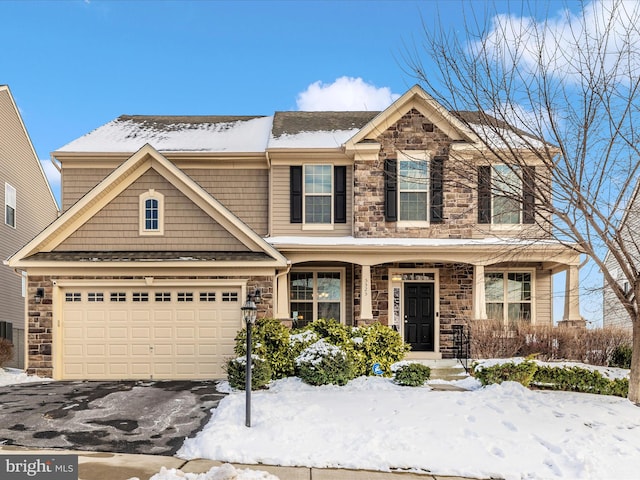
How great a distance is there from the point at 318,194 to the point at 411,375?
6703 millimetres

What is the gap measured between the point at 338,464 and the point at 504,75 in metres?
6.59

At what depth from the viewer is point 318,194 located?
1563 centimetres

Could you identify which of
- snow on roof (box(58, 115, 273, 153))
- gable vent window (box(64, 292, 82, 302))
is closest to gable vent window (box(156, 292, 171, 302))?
gable vent window (box(64, 292, 82, 302))

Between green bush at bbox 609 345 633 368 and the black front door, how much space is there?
476 cm

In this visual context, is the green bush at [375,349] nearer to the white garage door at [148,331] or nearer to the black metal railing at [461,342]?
the black metal railing at [461,342]

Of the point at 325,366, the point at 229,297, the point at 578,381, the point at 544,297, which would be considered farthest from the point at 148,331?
the point at 544,297

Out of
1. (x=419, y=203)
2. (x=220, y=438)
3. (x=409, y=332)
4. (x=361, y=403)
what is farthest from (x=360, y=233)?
(x=220, y=438)

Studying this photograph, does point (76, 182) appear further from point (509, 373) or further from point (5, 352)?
point (509, 373)

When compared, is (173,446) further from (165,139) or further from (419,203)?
(165,139)

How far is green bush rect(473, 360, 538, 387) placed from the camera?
10445 mm

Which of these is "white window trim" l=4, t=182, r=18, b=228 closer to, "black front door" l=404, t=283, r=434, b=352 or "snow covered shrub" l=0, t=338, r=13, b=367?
"snow covered shrub" l=0, t=338, r=13, b=367

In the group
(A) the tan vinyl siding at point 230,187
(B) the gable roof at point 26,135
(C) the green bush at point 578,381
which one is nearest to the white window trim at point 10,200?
(B) the gable roof at point 26,135

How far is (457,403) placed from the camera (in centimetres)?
907

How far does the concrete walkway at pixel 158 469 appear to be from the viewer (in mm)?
6266
